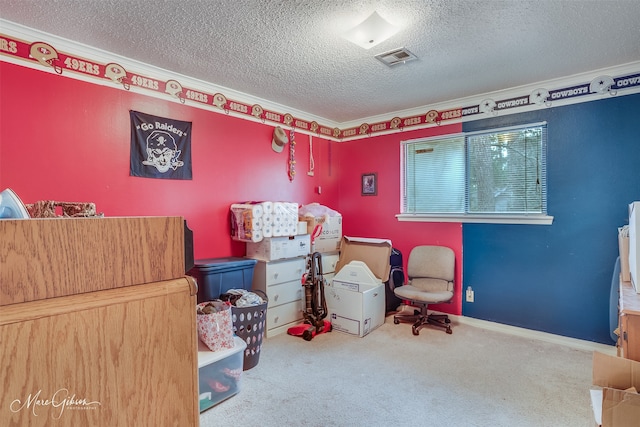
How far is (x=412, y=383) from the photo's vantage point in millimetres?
2436

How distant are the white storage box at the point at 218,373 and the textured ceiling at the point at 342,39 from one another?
209 cm

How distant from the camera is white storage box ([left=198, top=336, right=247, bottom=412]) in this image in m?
2.10

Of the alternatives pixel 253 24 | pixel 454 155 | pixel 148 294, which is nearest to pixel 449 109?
pixel 454 155

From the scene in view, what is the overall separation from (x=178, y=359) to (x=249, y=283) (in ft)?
8.05

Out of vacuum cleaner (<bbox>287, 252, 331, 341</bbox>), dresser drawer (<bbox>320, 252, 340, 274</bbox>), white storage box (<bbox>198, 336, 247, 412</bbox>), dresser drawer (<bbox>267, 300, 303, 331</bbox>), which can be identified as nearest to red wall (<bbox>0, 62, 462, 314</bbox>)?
dresser drawer (<bbox>320, 252, 340, 274</bbox>)

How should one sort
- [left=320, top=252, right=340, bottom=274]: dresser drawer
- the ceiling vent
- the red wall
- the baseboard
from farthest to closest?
[left=320, top=252, right=340, bottom=274]: dresser drawer < the baseboard < the ceiling vent < the red wall

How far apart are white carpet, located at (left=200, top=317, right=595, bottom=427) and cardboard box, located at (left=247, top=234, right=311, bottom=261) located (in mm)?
802

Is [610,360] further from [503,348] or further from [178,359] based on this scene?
[503,348]

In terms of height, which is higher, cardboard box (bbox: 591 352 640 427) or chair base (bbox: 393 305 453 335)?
cardboard box (bbox: 591 352 640 427)

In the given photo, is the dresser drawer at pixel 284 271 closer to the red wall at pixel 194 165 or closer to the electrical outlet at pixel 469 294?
the red wall at pixel 194 165

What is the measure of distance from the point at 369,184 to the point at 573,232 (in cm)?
221

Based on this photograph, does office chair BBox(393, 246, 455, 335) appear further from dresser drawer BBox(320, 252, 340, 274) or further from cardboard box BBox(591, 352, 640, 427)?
cardboard box BBox(591, 352, 640, 427)
